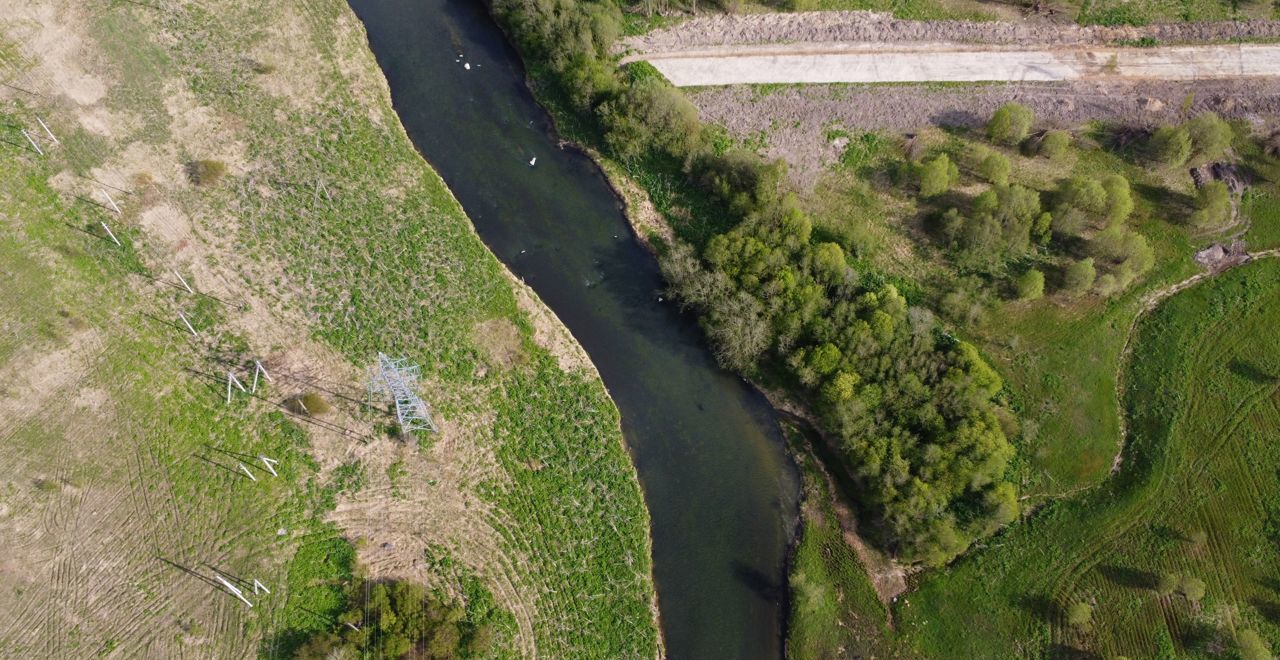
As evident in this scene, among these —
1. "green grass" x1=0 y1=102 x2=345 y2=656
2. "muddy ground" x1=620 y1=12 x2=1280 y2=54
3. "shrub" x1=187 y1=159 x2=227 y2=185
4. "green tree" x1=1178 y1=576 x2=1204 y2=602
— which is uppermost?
"muddy ground" x1=620 y1=12 x2=1280 y2=54

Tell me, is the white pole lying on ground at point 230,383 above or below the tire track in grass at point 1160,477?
above

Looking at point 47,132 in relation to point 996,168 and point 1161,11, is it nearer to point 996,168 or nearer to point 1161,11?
point 996,168

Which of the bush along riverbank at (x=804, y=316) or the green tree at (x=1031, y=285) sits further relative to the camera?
the green tree at (x=1031, y=285)

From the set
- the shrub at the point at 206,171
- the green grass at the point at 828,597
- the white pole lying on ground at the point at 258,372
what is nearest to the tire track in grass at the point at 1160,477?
the green grass at the point at 828,597

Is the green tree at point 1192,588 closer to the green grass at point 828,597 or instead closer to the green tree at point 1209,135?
the green grass at point 828,597

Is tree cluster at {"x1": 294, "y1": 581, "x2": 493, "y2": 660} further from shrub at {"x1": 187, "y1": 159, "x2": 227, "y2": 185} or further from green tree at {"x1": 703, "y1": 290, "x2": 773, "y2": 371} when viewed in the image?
shrub at {"x1": 187, "y1": 159, "x2": 227, "y2": 185}

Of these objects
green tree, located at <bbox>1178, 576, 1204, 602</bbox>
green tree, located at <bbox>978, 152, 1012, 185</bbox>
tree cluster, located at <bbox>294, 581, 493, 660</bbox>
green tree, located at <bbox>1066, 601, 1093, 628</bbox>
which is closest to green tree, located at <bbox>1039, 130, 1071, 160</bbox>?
green tree, located at <bbox>978, 152, 1012, 185</bbox>
